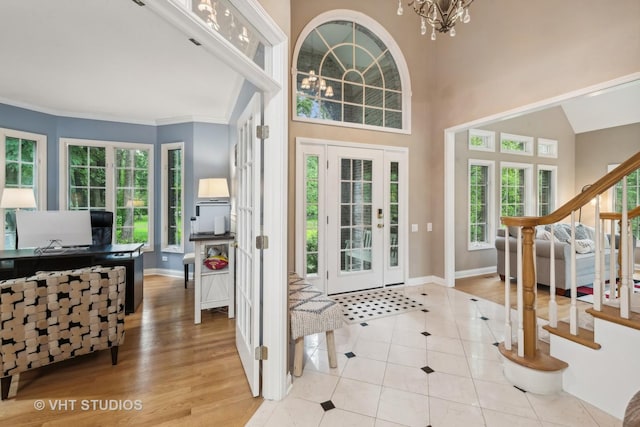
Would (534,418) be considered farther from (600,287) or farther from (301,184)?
(301,184)

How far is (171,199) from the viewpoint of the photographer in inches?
207

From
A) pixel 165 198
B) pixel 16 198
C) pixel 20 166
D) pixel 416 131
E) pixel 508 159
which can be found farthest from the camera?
pixel 508 159

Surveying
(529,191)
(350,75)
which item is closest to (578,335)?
(350,75)

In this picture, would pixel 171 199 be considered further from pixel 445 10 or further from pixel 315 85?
pixel 445 10

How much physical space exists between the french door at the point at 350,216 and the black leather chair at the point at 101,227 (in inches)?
107

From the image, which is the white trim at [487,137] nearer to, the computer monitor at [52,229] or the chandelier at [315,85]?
the chandelier at [315,85]

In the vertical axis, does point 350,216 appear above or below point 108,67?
below

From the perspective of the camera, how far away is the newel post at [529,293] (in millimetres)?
2105

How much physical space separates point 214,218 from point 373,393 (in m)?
2.48

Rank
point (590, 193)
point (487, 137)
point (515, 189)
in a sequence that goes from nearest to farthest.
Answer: point (590, 193) → point (487, 137) → point (515, 189)

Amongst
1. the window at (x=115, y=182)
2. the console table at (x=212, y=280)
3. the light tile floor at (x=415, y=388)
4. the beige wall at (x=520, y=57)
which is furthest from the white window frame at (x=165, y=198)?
the beige wall at (x=520, y=57)

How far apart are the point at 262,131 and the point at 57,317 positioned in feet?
6.62

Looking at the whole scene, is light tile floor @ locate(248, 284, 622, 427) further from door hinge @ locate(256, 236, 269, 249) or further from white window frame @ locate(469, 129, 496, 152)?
white window frame @ locate(469, 129, 496, 152)

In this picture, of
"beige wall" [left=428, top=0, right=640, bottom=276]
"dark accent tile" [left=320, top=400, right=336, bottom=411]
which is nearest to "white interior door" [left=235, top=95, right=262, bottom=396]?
"dark accent tile" [left=320, top=400, right=336, bottom=411]
